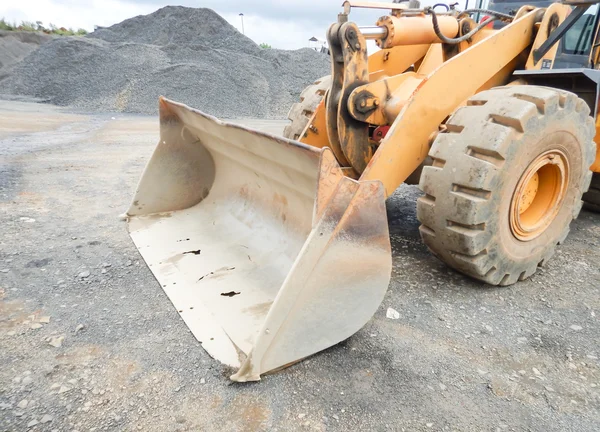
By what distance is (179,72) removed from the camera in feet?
48.5

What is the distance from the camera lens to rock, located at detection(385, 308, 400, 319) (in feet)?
8.50

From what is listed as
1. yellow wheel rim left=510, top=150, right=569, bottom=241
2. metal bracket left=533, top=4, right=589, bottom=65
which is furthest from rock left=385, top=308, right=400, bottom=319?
metal bracket left=533, top=4, right=589, bottom=65

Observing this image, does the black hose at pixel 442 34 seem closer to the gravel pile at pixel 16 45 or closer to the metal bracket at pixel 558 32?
the metal bracket at pixel 558 32

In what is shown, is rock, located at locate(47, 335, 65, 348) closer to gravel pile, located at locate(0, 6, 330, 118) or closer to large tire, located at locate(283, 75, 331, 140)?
large tire, located at locate(283, 75, 331, 140)

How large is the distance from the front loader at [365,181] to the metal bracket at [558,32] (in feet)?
0.04

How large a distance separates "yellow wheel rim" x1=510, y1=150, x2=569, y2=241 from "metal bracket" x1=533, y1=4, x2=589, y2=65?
88 cm

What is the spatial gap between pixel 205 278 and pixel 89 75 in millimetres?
15829

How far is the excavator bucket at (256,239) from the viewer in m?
2.00

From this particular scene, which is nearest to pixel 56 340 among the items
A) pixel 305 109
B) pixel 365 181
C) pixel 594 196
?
pixel 365 181

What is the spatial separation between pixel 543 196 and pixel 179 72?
13.8 m

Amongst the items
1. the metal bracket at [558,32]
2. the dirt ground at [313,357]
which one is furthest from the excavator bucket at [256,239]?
the metal bracket at [558,32]

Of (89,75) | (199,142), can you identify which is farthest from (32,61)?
(199,142)

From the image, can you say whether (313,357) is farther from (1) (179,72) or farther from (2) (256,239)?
(1) (179,72)

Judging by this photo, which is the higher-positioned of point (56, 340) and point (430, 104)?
point (430, 104)
